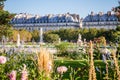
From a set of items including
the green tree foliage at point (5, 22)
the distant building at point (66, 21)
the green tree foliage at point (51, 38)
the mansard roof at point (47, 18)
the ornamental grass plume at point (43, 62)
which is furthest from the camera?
the mansard roof at point (47, 18)

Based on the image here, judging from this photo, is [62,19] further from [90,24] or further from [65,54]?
[65,54]

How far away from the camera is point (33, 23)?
485ft

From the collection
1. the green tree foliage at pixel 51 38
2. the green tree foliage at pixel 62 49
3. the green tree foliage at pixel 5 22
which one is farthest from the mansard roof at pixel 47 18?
the green tree foliage at pixel 62 49

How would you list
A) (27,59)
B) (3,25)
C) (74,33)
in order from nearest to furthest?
(27,59) → (3,25) → (74,33)

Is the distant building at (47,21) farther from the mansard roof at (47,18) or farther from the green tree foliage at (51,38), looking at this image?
the green tree foliage at (51,38)

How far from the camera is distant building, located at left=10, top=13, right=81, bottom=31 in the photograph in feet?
456

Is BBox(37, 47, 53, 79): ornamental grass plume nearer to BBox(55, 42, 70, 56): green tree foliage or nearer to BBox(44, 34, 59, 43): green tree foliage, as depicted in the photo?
BBox(55, 42, 70, 56): green tree foliage

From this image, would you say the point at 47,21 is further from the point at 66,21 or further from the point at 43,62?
the point at 43,62

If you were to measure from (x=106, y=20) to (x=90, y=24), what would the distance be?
5.57 m

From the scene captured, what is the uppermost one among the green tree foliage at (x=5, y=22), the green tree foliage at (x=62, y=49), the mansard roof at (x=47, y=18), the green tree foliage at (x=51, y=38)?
the green tree foliage at (x=5, y=22)

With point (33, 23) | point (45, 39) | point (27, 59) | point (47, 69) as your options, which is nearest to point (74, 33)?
point (45, 39)

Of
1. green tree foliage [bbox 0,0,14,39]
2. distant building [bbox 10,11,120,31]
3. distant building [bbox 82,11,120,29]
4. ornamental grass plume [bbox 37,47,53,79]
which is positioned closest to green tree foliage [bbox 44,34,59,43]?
distant building [bbox 10,11,120,31]

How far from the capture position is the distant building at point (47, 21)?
456ft

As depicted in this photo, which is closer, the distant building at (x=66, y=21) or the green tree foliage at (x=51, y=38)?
the green tree foliage at (x=51, y=38)
